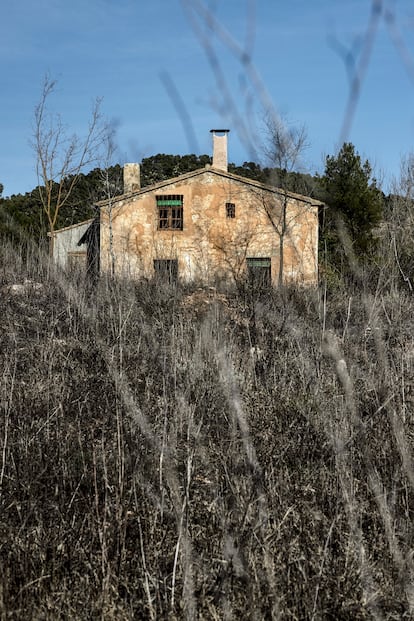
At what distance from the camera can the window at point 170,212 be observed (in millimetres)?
21625

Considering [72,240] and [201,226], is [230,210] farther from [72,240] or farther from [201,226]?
[72,240]

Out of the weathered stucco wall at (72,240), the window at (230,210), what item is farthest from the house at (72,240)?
the window at (230,210)

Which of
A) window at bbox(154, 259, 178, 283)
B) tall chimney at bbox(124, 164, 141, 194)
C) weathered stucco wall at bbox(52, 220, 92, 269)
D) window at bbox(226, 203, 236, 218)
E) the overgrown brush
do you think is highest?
tall chimney at bbox(124, 164, 141, 194)

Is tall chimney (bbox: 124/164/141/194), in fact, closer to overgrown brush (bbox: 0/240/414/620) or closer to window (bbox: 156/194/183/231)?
window (bbox: 156/194/183/231)

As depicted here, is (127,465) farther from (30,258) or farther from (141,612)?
(30,258)

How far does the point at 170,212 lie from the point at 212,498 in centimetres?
1898

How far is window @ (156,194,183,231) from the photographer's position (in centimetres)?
2162

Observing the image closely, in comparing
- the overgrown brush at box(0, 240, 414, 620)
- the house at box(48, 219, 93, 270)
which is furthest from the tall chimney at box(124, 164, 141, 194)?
the overgrown brush at box(0, 240, 414, 620)

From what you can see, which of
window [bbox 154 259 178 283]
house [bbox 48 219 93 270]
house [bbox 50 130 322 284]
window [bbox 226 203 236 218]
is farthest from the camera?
house [bbox 48 219 93 270]

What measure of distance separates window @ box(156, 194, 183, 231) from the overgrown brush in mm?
16439

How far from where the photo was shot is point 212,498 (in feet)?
10.6

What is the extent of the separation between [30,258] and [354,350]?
7.79 m

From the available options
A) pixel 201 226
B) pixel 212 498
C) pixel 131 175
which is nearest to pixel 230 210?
pixel 201 226

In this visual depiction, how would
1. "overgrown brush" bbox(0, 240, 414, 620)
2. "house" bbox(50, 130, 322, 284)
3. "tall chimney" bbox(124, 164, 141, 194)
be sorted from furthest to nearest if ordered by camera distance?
"tall chimney" bbox(124, 164, 141, 194)
"house" bbox(50, 130, 322, 284)
"overgrown brush" bbox(0, 240, 414, 620)
